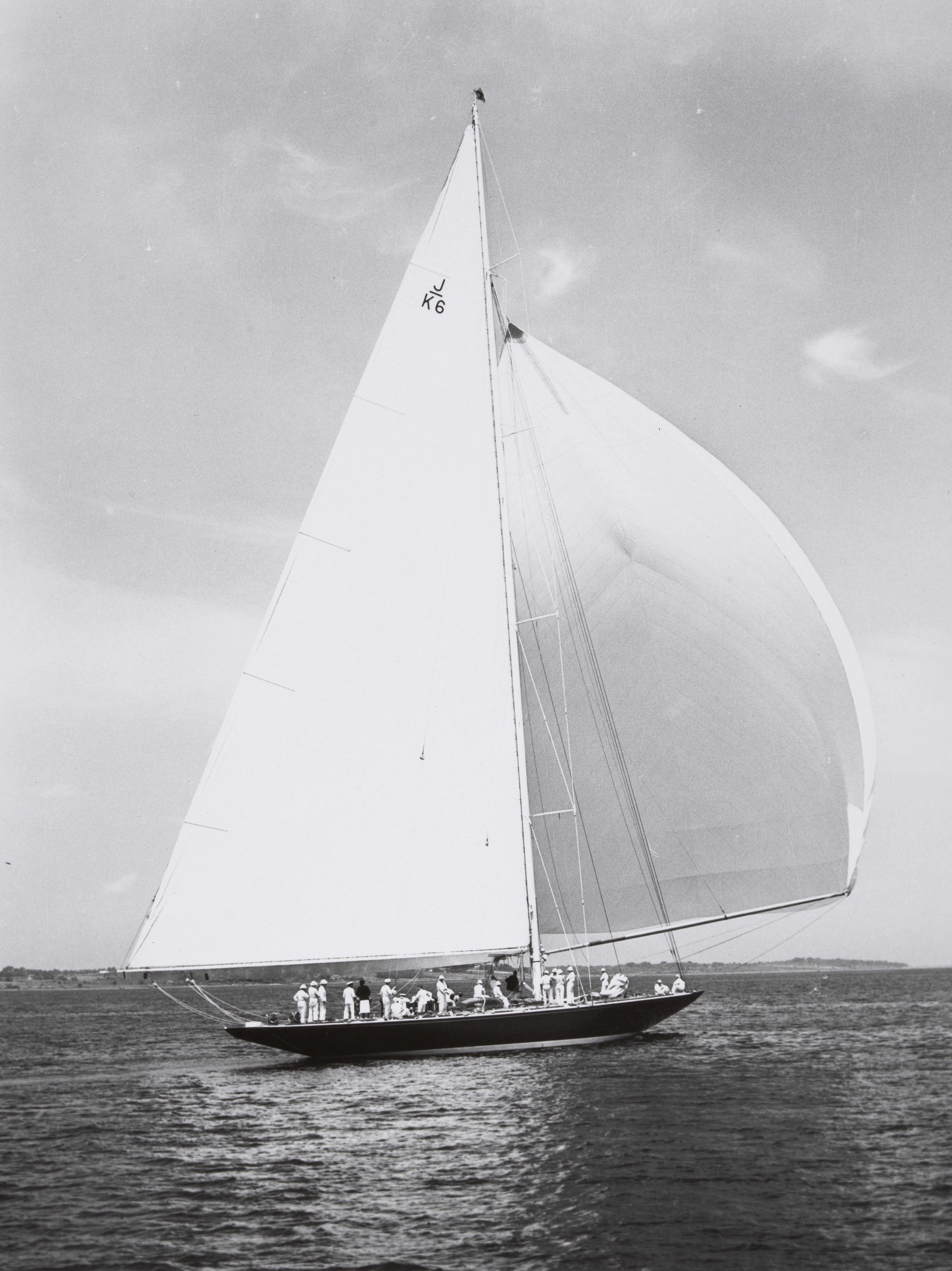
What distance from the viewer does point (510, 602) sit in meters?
28.6

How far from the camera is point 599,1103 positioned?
22.0 meters

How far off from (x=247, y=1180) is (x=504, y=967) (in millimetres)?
12836

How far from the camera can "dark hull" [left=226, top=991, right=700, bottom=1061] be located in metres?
26.9

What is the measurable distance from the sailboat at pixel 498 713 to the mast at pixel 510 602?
0.25 feet

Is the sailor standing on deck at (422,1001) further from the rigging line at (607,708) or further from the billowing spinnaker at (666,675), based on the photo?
the rigging line at (607,708)

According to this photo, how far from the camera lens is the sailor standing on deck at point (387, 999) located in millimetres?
28047

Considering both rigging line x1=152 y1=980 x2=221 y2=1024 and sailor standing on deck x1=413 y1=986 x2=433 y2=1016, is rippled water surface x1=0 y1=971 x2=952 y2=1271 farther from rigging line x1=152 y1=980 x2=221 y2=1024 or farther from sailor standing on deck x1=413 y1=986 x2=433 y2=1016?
rigging line x1=152 y1=980 x2=221 y2=1024

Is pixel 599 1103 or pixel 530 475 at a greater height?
pixel 530 475

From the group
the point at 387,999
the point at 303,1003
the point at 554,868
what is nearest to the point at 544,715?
the point at 554,868

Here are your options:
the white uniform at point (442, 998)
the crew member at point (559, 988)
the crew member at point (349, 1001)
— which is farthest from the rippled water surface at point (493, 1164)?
the crew member at point (559, 988)

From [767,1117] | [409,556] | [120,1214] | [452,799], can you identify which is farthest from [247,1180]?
[409,556]

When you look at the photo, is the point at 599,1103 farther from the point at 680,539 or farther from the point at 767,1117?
the point at 680,539

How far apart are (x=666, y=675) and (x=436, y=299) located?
420 inches

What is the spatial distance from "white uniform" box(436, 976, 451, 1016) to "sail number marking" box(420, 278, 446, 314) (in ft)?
52.0
